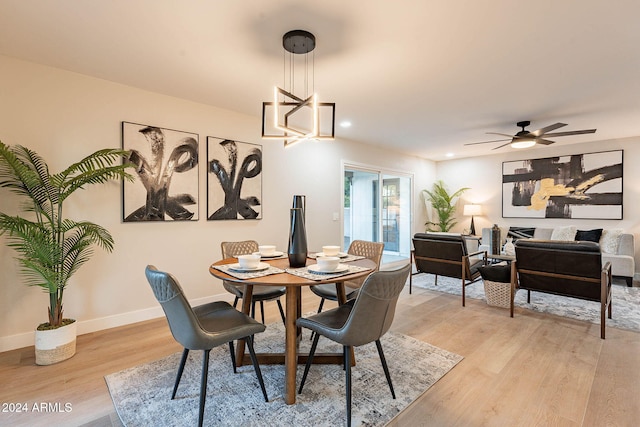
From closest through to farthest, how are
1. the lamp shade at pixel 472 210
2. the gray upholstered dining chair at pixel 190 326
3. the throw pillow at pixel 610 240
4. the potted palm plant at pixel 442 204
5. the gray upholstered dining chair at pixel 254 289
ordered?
the gray upholstered dining chair at pixel 190 326 → the gray upholstered dining chair at pixel 254 289 → the throw pillow at pixel 610 240 → the lamp shade at pixel 472 210 → the potted palm plant at pixel 442 204

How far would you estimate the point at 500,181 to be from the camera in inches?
254

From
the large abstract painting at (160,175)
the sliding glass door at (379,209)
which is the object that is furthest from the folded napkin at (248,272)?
the sliding glass door at (379,209)

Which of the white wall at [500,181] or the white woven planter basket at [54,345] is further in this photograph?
the white wall at [500,181]

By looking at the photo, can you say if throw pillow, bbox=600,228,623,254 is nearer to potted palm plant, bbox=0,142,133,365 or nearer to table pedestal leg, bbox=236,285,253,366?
table pedestal leg, bbox=236,285,253,366

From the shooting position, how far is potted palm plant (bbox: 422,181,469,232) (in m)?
7.01

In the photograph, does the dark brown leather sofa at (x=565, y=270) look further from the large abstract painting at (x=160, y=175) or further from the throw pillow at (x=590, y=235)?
the large abstract painting at (x=160, y=175)

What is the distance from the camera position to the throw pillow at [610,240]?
4.79 m

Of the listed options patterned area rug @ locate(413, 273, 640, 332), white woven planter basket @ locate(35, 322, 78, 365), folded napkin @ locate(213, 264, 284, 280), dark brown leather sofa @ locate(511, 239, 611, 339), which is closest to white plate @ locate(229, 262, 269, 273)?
folded napkin @ locate(213, 264, 284, 280)

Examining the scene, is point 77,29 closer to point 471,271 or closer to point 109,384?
point 109,384

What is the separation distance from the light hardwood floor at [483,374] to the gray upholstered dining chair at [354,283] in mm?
651

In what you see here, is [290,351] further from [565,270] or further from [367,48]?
[565,270]

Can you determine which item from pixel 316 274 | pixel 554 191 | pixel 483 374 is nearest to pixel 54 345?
pixel 316 274

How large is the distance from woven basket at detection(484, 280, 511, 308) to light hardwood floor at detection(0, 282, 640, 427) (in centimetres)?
31

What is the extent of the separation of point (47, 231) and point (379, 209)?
16.4 ft
